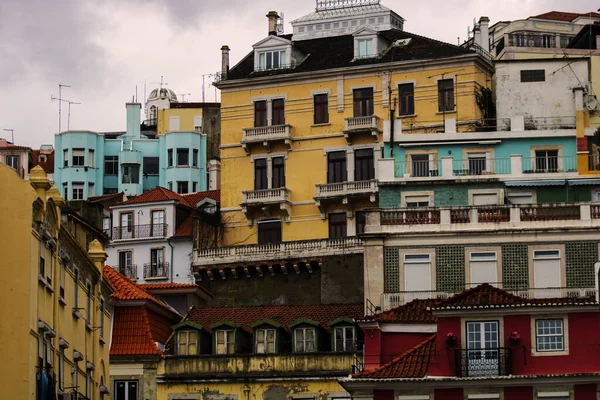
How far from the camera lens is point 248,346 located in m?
74.5

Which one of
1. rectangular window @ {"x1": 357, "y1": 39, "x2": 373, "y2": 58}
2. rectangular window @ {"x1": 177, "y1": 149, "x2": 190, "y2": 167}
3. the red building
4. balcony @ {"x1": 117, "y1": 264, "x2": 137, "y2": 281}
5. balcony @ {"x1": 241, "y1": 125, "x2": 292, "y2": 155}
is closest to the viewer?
the red building

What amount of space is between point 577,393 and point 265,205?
43003 mm

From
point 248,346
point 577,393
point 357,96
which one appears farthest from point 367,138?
point 577,393

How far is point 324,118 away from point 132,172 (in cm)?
3837

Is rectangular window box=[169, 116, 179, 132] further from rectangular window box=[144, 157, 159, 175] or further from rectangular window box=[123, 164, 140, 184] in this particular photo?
rectangular window box=[123, 164, 140, 184]


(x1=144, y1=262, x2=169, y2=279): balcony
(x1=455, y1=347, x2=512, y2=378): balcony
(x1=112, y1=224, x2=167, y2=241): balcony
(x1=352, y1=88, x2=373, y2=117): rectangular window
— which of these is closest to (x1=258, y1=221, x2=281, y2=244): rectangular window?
(x1=144, y1=262, x2=169, y2=279): balcony

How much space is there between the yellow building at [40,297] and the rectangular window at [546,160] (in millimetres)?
27769

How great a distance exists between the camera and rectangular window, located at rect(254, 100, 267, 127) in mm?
101375

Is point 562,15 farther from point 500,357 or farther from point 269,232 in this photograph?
point 500,357

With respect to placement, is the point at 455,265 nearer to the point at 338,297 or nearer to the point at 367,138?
the point at 338,297

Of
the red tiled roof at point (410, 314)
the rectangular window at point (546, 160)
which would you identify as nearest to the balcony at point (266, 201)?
the rectangular window at point (546, 160)

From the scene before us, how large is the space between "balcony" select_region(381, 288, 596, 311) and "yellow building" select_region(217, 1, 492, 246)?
991 inches

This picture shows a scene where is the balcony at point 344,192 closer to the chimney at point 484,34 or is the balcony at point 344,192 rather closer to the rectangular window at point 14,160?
the chimney at point 484,34

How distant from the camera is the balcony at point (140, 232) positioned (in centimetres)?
10469
